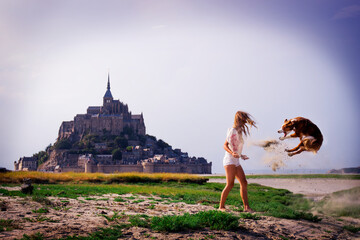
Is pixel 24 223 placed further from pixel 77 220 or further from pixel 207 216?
pixel 207 216

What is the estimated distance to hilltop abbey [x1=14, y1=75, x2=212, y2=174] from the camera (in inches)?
4454

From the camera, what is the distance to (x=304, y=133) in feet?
23.2

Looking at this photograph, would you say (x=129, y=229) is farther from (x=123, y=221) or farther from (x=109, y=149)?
(x=109, y=149)

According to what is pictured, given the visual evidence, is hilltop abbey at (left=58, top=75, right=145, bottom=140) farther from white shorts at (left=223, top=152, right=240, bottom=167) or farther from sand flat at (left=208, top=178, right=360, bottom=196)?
white shorts at (left=223, top=152, right=240, bottom=167)

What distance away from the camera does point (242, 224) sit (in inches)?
285

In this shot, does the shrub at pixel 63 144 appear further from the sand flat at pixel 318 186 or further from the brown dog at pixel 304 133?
the brown dog at pixel 304 133

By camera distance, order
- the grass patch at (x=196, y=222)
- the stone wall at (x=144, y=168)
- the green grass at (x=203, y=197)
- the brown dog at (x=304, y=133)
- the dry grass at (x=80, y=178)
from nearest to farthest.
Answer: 1. the grass patch at (x=196, y=222)
2. the brown dog at (x=304, y=133)
3. the green grass at (x=203, y=197)
4. the dry grass at (x=80, y=178)
5. the stone wall at (x=144, y=168)

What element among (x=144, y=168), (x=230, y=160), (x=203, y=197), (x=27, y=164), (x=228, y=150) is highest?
(x=228, y=150)

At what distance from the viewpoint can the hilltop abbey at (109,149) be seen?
113m

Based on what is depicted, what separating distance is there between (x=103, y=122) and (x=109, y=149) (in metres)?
19.2

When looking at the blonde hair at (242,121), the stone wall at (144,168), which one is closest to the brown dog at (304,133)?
the blonde hair at (242,121)

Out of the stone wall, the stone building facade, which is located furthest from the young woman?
the stone building facade

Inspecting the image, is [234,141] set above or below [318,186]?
above

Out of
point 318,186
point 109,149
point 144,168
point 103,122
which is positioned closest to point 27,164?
point 109,149
